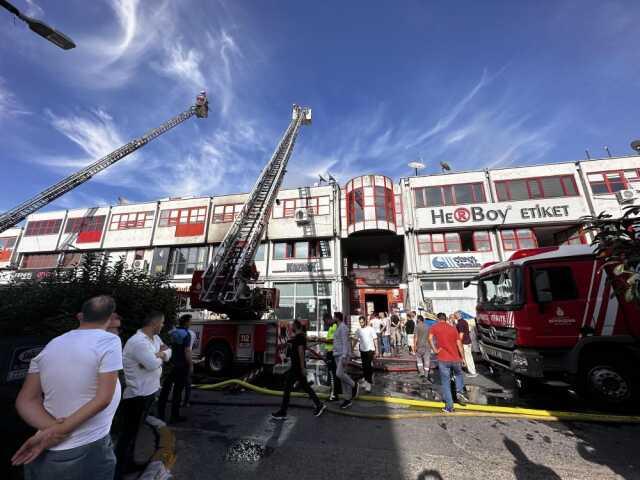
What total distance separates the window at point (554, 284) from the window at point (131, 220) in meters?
27.9

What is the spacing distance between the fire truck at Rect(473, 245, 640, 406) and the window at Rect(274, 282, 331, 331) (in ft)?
48.1

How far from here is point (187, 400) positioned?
5875mm

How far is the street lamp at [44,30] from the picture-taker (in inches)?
180

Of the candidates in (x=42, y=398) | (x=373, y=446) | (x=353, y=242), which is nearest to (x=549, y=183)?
(x=353, y=242)

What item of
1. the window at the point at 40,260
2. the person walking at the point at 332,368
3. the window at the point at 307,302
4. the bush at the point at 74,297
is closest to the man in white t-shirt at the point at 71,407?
the bush at the point at 74,297

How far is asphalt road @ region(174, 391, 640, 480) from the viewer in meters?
3.47

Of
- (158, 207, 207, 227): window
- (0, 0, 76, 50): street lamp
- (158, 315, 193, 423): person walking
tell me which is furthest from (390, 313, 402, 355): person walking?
(158, 207, 207, 227): window

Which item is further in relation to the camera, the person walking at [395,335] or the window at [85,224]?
the window at [85,224]

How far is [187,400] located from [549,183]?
83.6ft

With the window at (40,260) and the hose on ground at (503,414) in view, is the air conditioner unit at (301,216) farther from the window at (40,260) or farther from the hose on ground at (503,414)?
the window at (40,260)

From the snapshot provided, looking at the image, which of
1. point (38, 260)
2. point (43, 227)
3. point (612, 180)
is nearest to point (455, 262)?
point (612, 180)

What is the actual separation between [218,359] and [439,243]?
1728cm

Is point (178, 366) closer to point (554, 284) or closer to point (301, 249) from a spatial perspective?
point (554, 284)

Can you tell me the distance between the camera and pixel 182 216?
82.7 ft
